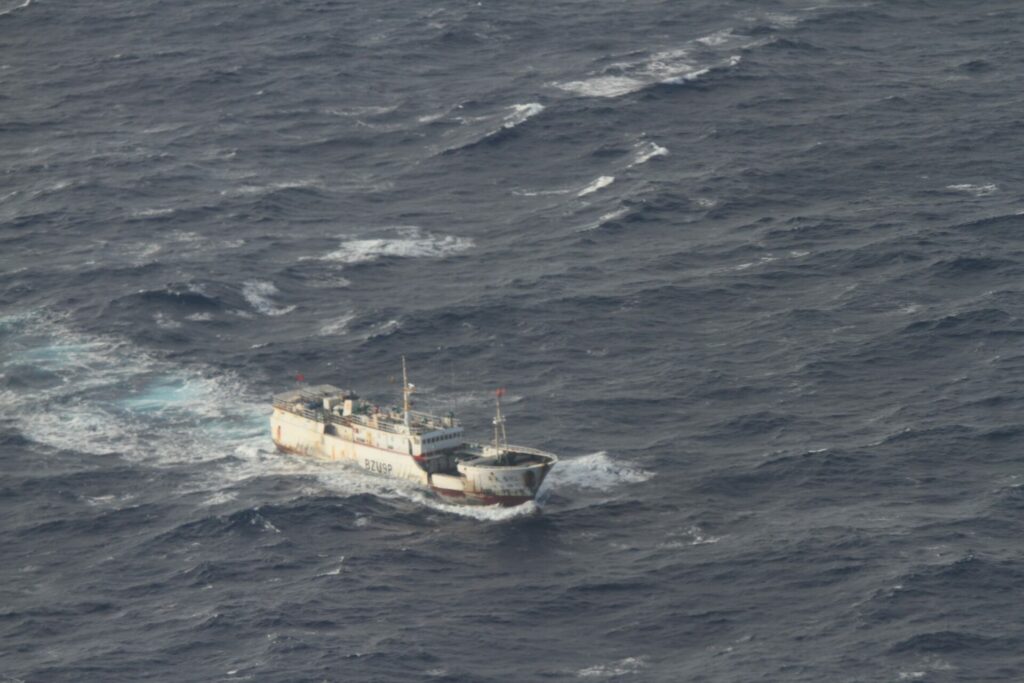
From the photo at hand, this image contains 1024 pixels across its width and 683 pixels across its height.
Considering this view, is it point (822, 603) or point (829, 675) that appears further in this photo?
point (822, 603)

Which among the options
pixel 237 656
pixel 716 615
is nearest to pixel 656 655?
pixel 716 615

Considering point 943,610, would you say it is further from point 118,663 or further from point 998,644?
point 118,663

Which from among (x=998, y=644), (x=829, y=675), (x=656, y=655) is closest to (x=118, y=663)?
(x=656, y=655)

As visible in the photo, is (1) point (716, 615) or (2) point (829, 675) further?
(1) point (716, 615)

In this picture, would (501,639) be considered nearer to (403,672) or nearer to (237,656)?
(403,672)

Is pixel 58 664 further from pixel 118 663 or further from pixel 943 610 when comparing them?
pixel 943 610

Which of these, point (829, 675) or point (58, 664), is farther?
point (58, 664)

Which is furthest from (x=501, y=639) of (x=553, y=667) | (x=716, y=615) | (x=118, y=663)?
(x=118, y=663)
